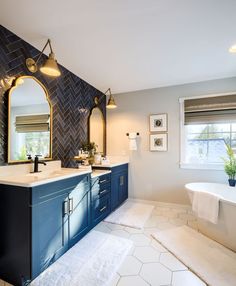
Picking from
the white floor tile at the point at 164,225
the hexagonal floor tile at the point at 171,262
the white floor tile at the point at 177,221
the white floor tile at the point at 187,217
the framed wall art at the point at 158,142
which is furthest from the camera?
the framed wall art at the point at 158,142

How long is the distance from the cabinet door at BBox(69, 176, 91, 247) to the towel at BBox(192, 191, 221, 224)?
1512 millimetres

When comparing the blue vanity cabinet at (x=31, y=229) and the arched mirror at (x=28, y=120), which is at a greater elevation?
the arched mirror at (x=28, y=120)

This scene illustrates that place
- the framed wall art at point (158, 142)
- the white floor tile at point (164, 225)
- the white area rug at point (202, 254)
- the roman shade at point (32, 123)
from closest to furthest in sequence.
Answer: the white area rug at point (202, 254), the roman shade at point (32, 123), the white floor tile at point (164, 225), the framed wall art at point (158, 142)

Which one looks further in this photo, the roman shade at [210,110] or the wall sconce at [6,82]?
the roman shade at [210,110]

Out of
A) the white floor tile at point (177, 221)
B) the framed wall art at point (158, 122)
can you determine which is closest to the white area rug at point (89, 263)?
the white floor tile at point (177, 221)

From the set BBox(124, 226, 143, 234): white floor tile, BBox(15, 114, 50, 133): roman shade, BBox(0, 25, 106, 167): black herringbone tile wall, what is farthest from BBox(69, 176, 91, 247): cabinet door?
BBox(15, 114, 50, 133): roman shade

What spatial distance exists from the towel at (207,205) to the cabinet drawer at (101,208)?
1.37 metres

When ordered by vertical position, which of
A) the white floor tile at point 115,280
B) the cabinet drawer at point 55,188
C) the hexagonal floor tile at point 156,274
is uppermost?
the cabinet drawer at point 55,188

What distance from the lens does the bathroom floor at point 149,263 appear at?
1.58m

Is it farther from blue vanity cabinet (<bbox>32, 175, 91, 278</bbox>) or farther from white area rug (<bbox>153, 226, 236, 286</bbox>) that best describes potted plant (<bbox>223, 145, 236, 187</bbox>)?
blue vanity cabinet (<bbox>32, 175, 91, 278</bbox>)

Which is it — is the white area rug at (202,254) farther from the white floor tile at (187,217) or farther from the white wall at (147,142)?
the white wall at (147,142)

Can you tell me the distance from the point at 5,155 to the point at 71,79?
166 cm

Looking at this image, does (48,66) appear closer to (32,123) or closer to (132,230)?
(32,123)

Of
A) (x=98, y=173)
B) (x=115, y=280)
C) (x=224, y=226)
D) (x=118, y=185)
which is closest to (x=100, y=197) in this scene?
(x=98, y=173)
